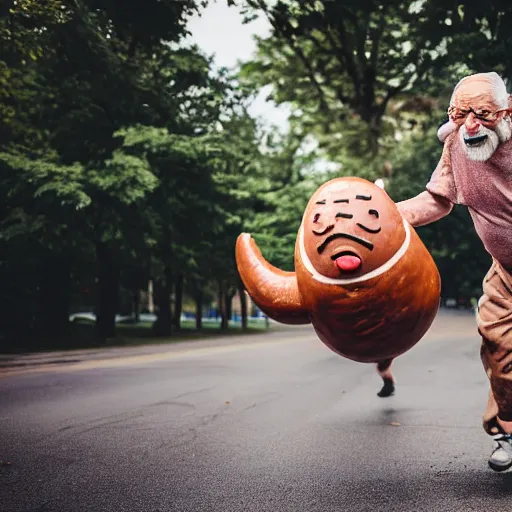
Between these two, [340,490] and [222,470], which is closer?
[340,490]

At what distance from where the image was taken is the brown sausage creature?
7.58 ft

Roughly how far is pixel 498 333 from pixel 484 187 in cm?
77

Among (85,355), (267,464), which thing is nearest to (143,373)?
(85,355)

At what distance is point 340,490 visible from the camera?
2.99 metres

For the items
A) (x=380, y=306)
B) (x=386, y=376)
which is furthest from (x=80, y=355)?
(x=380, y=306)

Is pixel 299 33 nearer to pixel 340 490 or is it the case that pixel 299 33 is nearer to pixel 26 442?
pixel 340 490

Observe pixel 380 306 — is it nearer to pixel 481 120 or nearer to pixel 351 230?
pixel 351 230

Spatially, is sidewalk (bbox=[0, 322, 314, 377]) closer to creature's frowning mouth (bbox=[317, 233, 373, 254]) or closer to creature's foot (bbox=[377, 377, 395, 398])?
creature's foot (bbox=[377, 377, 395, 398])

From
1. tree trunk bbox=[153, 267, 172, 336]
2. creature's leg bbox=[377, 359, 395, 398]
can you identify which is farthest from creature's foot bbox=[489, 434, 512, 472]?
tree trunk bbox=[153, 267, 172, 336]

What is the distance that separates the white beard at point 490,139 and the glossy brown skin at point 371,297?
496 mm

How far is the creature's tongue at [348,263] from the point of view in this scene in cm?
227

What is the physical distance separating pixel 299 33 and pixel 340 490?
332 centimetres

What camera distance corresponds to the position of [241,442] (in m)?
4.08

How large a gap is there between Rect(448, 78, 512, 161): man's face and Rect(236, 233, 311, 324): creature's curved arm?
3.32 feet
